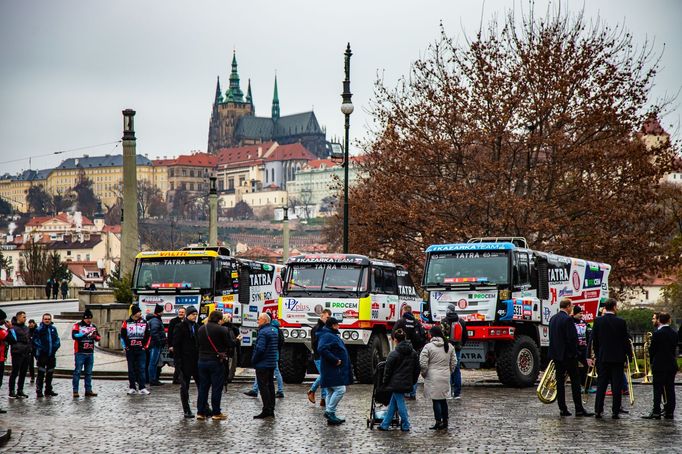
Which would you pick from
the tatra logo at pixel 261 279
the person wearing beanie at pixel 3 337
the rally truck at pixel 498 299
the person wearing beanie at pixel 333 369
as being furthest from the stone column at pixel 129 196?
the person wearing beanie at pixel 333 369

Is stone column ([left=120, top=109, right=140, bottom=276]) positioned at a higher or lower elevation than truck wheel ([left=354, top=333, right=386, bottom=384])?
higher

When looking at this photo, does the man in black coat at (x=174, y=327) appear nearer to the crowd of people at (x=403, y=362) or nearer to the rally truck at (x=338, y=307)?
the crowd of people at (x=403, y=362)

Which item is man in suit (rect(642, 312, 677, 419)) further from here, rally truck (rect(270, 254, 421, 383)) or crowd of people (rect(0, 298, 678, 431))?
rally truck (rect(270, 254, 421, 383))

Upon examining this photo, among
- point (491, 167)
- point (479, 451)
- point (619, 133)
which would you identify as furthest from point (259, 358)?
point (619, 133)

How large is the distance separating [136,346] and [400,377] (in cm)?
824

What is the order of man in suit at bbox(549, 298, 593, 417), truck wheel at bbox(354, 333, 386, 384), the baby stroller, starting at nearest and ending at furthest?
the baby stroller → man in suit at bbox(549, 298, 593, 417) → truck wheel at bbox(354, 333, 386, 384)

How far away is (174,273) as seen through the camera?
100ft

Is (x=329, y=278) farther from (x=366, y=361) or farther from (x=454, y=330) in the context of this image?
(x=454, y=330)

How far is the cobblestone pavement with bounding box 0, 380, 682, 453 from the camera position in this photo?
1495cm

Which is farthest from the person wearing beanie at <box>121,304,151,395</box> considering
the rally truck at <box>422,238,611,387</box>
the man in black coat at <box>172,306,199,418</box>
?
the rally truck at <box>422,238,611,387</box>

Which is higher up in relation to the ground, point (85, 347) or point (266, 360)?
point (85, 347)

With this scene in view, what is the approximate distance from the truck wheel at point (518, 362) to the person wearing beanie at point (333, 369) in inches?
325

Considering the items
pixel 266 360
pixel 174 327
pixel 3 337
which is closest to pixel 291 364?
pixel 174 327

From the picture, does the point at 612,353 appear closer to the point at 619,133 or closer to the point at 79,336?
the point at 79,336
